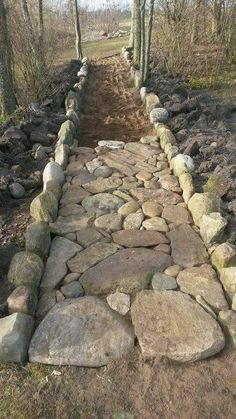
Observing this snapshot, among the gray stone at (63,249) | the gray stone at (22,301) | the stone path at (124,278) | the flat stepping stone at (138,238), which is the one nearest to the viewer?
the stone path at (124,278)

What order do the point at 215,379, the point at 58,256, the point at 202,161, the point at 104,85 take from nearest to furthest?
1. the point at 215,379
2. the point at 58,256
3. the point at 202,161
4. the point at 104,85

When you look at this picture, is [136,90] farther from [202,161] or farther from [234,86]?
[202,161]

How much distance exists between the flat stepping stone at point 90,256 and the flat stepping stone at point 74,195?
80cm

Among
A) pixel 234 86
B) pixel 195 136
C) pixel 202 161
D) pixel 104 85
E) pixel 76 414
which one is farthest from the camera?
pixel 104 85

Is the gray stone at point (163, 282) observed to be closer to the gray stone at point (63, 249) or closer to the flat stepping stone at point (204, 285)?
the flat stepping stone at point (204, 285)

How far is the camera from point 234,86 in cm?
818

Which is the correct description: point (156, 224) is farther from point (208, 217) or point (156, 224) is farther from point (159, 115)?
point (159, 115)

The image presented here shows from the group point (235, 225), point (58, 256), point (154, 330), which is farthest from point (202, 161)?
point (154, 330)

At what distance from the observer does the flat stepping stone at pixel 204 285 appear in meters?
2.77

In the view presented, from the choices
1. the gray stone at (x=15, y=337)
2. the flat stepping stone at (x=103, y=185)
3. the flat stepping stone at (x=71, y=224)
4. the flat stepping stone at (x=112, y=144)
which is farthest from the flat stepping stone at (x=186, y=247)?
the flat stepping stone at (x=112, y=144)

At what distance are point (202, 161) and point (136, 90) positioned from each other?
14.0 feet

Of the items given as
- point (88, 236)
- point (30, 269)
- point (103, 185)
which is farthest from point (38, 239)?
point (103, 185)

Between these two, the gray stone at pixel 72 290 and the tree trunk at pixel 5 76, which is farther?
the tree trunk at pixel 5 76

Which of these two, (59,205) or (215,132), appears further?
(215,132)
